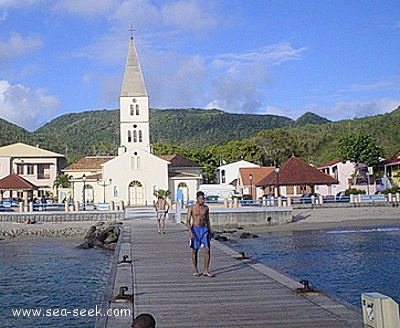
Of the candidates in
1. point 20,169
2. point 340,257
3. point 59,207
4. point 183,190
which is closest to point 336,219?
point 183,190

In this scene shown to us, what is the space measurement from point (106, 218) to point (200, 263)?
960 inches

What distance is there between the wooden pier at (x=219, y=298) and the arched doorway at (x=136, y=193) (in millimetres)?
33944

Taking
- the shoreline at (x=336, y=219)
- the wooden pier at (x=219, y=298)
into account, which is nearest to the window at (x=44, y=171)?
the shoreline at (x=336, y=219)

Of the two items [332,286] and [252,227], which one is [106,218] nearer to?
[252,227]

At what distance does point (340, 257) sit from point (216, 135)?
12853 cm

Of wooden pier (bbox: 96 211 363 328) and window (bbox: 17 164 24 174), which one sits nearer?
wooden pier (bbox: 96 211 363 328)

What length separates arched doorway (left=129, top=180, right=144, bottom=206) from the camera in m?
48.4

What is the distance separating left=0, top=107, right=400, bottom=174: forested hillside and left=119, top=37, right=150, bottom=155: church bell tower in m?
21.6

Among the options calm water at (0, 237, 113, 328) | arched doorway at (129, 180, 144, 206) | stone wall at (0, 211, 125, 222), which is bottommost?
calm water at (0, 237, 113, 328)

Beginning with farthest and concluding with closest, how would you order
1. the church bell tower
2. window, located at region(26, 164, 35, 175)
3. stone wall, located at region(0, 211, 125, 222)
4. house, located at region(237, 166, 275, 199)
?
window, located at region(26, 164, 35, 175), house, located at region(237, 166, 275, 199), the church bell tower, stone wall, located at region(0, 211, 125, 222)

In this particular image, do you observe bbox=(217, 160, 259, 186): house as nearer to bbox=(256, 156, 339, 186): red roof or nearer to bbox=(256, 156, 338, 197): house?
bbox=(256, 156, 338, 197): house

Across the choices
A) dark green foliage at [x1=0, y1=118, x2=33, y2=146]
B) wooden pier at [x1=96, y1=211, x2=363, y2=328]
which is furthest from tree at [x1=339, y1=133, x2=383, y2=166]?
dark green foliage at [x1=0, y1=118, x2=33, y2=146]

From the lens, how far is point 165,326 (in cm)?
756

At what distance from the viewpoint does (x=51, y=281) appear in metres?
17.6
